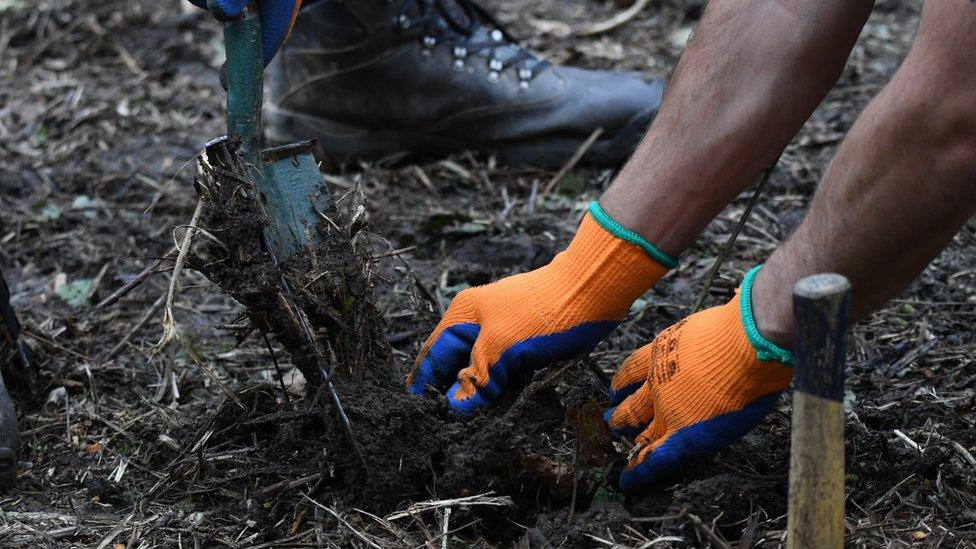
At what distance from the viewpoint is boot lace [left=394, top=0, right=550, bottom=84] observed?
340 centimetres

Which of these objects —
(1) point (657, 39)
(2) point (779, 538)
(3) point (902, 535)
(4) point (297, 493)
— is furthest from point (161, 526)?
(1) point (657, 39)

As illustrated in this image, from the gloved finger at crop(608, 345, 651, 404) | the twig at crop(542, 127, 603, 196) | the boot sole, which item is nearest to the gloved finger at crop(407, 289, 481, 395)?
the gloved finger at crop(608, 345, 651, 404)

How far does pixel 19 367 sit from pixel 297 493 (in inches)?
31.9

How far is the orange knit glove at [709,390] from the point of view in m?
1.69

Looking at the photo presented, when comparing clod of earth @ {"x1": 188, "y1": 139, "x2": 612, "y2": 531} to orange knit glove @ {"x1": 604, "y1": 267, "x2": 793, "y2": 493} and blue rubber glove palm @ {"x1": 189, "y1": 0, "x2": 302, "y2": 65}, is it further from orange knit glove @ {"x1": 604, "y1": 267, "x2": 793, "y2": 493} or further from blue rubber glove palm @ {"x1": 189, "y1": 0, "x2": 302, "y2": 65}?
blue rubber glove palm @ {"x1": 189, "y1": 0, "x2": 302, "y2": 65}

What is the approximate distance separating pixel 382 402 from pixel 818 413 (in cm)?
84

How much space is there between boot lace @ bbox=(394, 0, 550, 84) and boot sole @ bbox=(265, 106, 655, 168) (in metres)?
0.24

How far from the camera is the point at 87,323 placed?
A: 2.58 metres

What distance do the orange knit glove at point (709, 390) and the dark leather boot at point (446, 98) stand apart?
178 centimetres

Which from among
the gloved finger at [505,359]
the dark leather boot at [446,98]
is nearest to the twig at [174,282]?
the gloved finger at [505,359]

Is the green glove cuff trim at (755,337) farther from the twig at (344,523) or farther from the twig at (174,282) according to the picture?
the twig at (174,282)

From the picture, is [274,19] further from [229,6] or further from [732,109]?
[732,109]

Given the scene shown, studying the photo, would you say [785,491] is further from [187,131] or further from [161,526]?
[187,131]

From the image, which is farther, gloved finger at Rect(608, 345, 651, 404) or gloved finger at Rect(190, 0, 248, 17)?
gloved finger at Rect(608, 345, 651, 404)
